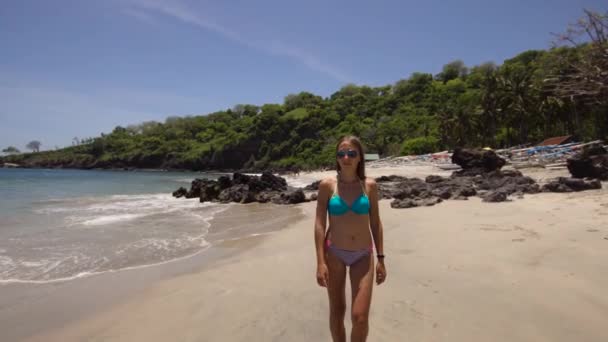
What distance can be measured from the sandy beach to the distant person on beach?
2.63 feet

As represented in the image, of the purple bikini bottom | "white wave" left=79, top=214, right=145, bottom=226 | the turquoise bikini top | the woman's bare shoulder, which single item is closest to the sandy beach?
the purple bikini bottom

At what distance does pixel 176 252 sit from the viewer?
796 cm

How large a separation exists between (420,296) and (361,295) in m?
1.74

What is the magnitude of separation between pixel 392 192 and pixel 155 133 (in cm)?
14192

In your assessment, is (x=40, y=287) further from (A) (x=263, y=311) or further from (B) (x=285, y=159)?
(B) (x=285, y=159)

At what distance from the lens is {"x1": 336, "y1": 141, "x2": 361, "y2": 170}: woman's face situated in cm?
302

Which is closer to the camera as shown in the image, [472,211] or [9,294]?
[9,294]

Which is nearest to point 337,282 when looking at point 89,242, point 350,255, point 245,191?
→ point 350,255

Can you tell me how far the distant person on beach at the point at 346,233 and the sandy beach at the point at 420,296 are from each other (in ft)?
2.63

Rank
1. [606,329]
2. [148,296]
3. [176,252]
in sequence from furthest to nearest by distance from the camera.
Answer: [176,252] < [148,296] < [606,329]

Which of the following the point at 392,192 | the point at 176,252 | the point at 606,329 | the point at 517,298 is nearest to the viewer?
the point at 606,329

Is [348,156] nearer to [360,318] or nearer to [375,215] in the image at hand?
[375,215]

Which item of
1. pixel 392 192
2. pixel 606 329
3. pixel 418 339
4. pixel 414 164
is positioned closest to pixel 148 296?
pixel 418 339

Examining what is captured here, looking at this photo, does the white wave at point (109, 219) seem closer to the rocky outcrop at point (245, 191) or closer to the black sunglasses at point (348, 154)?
the rocky outcrop at point (245, 191)
